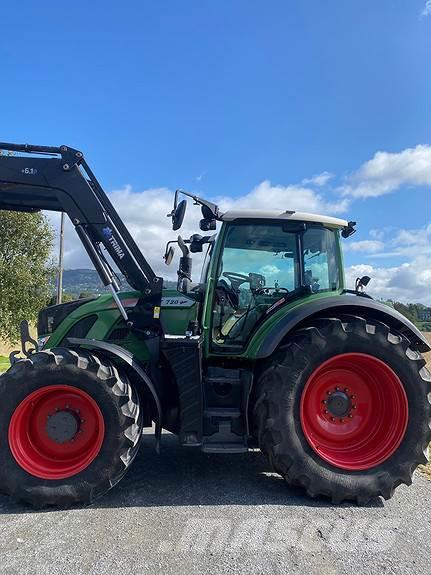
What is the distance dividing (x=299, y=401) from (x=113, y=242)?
2357mm

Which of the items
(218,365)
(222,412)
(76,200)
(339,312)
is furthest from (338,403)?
(76,200)

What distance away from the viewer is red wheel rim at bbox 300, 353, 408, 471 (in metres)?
4.26

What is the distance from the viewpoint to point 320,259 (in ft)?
16.3

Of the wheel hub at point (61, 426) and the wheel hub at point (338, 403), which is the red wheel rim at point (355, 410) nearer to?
the wheel hub at point (338, 403)

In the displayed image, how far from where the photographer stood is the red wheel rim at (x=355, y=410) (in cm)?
426

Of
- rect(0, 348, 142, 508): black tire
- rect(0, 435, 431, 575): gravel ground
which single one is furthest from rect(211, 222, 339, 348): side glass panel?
rect(0, 435, 431, 575): gravel ground

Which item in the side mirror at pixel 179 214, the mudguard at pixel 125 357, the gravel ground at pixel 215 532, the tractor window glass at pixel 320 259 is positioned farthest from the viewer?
the tractor window glass at pixel 320 259

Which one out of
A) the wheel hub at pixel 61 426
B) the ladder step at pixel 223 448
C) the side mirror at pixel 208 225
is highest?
the side mirror at pixel 208 225

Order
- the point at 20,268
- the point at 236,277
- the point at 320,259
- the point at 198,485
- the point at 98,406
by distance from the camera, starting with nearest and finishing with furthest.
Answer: the point at 98,406 < the point at 198,485 < the point at 236,277 < the point at 320,259 < the point at 20,268

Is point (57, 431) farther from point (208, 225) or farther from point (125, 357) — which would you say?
point (208, 225)

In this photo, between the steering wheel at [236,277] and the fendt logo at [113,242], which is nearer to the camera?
the fendt logo at [113,242]

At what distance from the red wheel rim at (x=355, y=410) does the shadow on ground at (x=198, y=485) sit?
1.43 feet

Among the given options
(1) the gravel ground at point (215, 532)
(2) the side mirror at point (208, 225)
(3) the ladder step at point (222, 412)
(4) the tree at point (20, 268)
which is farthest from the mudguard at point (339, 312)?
(4) the tree at point (20, 268)

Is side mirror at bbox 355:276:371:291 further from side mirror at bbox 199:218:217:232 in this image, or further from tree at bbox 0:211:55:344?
tree at bbox 0:211:55:344
